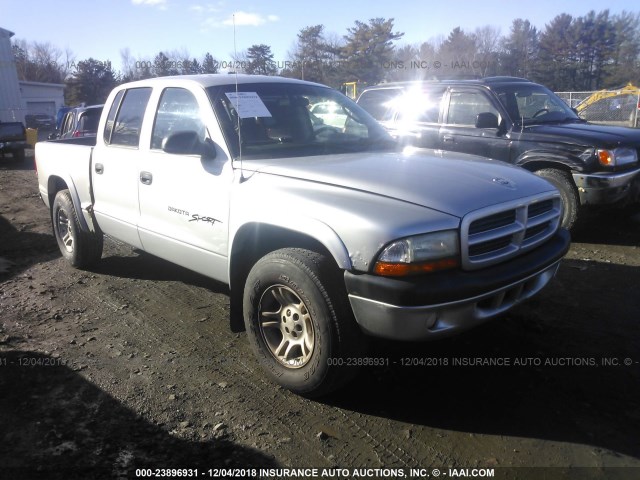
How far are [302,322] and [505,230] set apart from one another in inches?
50.8

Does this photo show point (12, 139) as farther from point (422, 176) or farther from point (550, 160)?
point (422, 176)

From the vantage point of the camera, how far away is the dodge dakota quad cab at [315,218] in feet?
8.84

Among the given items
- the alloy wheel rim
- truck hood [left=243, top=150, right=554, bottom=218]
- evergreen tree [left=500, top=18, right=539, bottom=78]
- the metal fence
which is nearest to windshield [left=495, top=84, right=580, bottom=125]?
truck hood [left=243, top=150, right=554, bottom=218]

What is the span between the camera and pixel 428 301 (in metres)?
2.62

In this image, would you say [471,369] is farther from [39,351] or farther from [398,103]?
[398,103]

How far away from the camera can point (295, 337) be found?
322cm

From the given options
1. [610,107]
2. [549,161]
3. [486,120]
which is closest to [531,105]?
[486,120]

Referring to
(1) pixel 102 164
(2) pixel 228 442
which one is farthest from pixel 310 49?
(2) pixel 228 442

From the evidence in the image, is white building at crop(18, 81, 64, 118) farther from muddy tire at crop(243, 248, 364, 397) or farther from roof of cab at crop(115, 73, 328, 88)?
muddy tire at crop(243, 248, 364, 397)

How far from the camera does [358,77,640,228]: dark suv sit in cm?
607

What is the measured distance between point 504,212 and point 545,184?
701mm

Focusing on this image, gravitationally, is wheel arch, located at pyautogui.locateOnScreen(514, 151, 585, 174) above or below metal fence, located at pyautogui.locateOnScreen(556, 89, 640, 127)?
below

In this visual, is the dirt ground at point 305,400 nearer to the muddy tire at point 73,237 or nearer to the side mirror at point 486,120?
the muddy tire at point 73,237

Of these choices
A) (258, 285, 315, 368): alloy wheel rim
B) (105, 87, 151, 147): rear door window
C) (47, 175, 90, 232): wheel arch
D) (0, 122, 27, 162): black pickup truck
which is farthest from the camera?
(0, 122, 27, 162): black pickup truck
